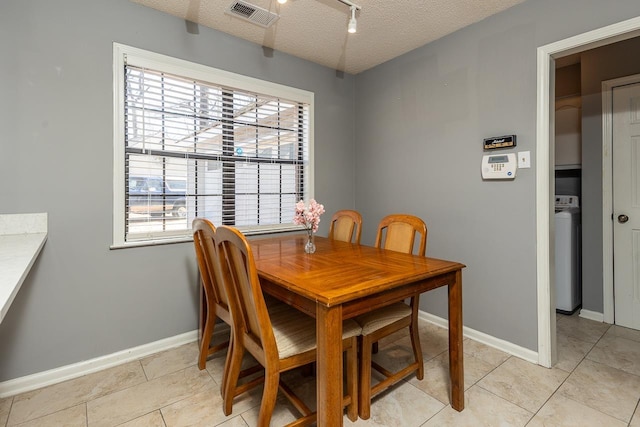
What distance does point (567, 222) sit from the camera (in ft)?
9.64

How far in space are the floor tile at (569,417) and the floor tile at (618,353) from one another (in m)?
0.66

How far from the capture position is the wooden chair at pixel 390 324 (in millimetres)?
1629

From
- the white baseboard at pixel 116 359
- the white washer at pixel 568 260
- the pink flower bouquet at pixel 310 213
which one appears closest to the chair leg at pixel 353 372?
the pink flower bouquet at pixel 310 213

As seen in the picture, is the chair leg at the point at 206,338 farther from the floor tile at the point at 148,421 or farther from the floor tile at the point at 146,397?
the floor tile at the point at 148,421

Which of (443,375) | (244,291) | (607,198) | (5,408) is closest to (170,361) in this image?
(5,408)

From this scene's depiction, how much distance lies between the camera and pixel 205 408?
1.73 m

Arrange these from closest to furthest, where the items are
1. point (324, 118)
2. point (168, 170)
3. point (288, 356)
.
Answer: point (288, 356)
point (168, 170)
point (324, 118)

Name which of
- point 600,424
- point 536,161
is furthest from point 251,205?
point 600,424

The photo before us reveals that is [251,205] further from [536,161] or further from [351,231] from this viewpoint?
[536,161]

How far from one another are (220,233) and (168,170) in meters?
1.31

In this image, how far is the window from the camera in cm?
223

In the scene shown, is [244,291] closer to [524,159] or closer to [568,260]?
[524,159]

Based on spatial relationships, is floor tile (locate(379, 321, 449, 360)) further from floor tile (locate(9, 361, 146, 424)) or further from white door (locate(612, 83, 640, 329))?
floor tile (locate(9, 361, 146, 424))

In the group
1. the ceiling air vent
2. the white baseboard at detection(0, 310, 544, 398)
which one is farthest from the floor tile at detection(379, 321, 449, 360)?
the ceiling air vent
